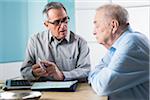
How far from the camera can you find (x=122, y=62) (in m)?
1.58

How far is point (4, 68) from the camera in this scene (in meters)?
2.95

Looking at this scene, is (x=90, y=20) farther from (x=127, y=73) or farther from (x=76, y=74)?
(x=127, y=73)

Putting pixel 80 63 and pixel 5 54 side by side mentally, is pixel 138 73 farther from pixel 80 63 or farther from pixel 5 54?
pixel 5 54

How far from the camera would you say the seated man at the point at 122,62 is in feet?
5.08

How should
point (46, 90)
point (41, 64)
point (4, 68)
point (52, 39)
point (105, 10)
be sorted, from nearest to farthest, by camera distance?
point (46, 90) → point (105, 10) → point (41, 64) → point (52, 39) → point (4, 68)

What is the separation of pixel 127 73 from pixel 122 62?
2.8 inches

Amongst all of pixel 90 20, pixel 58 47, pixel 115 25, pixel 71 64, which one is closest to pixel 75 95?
pixel 115 25

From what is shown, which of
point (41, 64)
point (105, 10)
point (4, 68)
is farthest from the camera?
point (4, 68)

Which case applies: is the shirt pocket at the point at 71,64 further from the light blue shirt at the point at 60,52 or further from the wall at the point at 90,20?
the wall at the point at 90,20

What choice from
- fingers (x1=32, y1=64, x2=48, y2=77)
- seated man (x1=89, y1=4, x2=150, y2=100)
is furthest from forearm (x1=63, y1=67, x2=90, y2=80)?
seated man (x1=89, y1=4, x2=150, y2=100)

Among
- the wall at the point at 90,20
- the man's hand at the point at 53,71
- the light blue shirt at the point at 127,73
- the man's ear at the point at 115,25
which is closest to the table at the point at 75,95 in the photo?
the light blue shirt at the point at 127,73

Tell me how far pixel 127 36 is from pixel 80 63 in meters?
0.61

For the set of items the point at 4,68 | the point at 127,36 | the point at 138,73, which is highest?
the point at 127,36

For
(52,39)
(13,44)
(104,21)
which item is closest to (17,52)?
(13,44)
